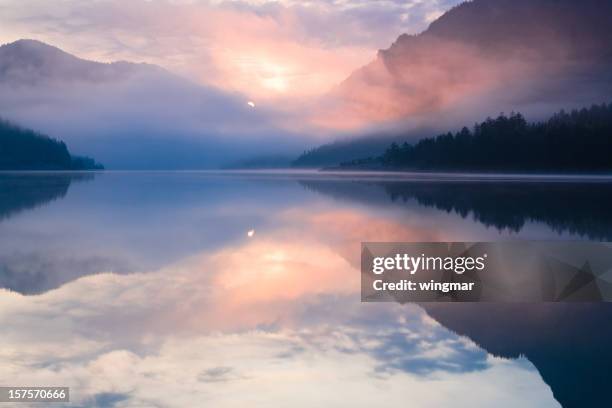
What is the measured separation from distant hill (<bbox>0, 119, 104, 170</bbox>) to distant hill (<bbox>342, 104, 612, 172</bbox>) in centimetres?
11061

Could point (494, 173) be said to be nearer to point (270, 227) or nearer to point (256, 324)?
point (270, 227)

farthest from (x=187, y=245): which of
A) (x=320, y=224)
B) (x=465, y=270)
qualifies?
(x=465, y=270)

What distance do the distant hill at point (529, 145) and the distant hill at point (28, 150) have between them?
111 m

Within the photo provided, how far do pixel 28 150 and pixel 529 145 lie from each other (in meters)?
135

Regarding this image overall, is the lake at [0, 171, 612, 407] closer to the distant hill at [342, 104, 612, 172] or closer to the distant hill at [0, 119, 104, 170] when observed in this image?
the distant hill at [342, 104, 612, 172]

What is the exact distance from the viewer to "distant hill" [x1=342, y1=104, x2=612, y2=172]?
82.0m

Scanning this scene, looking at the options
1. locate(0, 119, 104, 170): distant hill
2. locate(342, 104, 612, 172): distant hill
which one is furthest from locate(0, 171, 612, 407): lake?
locate(0, 119, 104, 170): distant hill

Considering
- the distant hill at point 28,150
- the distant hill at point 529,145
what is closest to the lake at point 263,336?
the distant hill at point 529,145

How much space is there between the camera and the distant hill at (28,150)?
166m

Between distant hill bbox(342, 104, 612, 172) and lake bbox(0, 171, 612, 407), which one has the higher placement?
distant hill bbox(342, 104, 612, 172)

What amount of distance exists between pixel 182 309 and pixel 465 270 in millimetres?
6193

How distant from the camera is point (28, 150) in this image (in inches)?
6673

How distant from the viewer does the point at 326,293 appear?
38.7ft

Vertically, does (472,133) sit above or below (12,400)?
above
